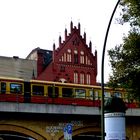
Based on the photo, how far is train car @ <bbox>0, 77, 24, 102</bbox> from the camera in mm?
39375

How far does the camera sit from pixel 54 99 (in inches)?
1661

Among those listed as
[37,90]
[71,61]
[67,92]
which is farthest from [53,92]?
[71,61]

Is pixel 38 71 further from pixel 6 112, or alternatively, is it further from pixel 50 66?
pixel 6 112

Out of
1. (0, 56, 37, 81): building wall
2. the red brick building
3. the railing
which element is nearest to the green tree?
the railing

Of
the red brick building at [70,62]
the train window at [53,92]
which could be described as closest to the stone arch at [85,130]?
the train window at [53,92]

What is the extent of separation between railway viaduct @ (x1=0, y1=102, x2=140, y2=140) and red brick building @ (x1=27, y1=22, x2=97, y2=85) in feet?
109

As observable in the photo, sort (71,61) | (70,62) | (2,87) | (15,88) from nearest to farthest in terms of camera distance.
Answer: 1. (2,87)
2. (15,88)
3. (70,62)
4. (71,61)

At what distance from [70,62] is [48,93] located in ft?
115

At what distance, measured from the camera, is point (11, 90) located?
40.2 m

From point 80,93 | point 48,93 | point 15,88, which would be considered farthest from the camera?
point 80,93

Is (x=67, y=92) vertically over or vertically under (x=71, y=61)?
under

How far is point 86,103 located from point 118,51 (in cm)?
2106

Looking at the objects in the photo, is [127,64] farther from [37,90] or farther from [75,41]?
[75,41]

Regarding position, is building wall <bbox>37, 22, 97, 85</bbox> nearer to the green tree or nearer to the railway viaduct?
the railway viaduct
